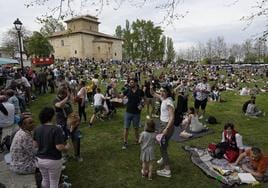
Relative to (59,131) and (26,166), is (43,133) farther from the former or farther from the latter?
(26,166)

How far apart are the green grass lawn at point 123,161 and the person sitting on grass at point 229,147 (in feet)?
2.81

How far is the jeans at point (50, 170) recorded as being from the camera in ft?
15.7

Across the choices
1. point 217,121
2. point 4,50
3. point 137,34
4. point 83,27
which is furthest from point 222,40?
point 217,121

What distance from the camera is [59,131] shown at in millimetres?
4719

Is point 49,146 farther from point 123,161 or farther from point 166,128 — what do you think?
point 123,161

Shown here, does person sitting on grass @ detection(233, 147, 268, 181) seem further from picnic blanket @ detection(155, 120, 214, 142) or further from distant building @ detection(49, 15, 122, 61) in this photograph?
distant building @ detection(49, 15, 122, 61)

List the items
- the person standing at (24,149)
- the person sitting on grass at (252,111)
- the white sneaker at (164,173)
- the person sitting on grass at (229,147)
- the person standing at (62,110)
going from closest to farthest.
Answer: the person standing at (24,149)
the white sneaker at (164,173)
the person standing at (62,110)
the person sitting on grass at (229,147)
the person sitting on grass at (252,111)

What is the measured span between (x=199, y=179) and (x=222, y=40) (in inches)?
3875

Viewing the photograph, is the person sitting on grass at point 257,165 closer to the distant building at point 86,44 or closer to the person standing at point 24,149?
the person standing at point 24,149

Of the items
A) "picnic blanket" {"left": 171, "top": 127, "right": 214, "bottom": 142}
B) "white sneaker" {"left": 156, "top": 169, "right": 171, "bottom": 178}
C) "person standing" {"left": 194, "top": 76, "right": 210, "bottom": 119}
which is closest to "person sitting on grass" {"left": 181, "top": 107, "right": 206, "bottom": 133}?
"picnic blanket" {"left": 171, "top": 127, "right": 214, "bottom": 142}

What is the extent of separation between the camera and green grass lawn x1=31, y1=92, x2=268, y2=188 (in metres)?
6.96

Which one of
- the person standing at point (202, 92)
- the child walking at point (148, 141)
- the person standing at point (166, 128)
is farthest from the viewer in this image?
the person standing at point (202, 92)

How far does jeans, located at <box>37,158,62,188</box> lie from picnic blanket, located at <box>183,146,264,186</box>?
380 centimetres

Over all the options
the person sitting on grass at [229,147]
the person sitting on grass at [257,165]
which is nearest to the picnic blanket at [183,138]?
Answer: the person sitting on grass at [229,147]
